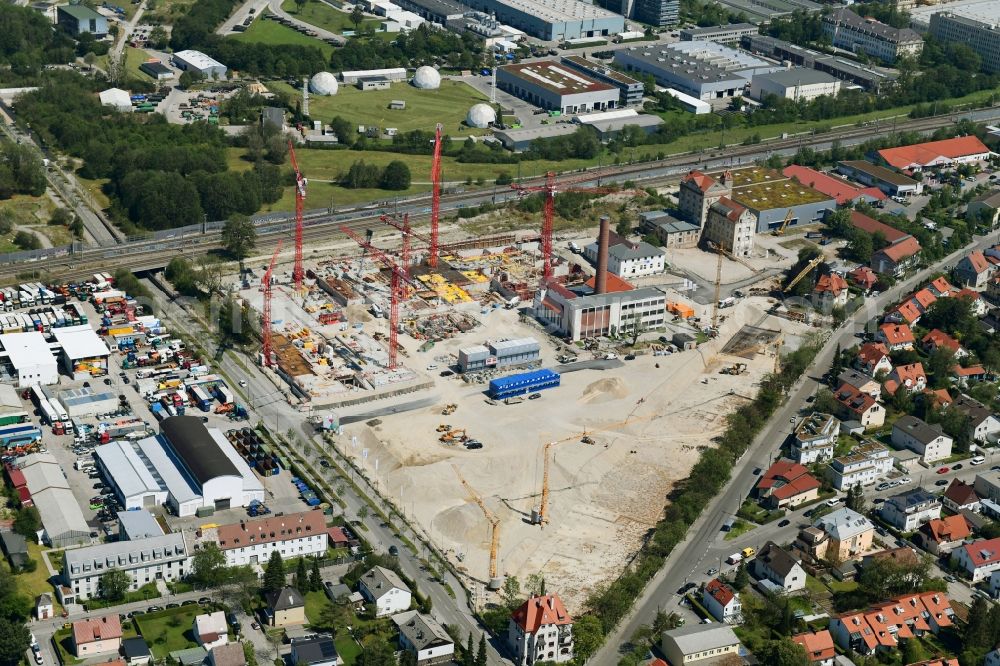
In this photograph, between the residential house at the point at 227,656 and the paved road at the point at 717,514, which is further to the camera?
the paved road at the point at 717,514

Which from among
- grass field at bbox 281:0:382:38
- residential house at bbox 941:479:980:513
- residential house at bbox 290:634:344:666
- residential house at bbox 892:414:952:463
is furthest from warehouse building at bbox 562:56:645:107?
residential house at bbox 290:634:344:666

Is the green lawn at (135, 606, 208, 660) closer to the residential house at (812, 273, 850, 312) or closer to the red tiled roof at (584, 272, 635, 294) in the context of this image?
the red tiled roof at (584, 272, 635, 294)

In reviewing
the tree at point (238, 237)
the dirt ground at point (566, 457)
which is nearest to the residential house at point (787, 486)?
the dirt ground at point (566, 457)

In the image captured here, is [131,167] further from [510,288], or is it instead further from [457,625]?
[457,625]

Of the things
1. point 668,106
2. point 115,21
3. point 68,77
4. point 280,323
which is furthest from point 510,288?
point 115,21

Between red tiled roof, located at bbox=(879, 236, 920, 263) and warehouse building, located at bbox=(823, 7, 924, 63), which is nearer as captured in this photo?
red tiled roof, located at bbox=(879, 236, 920, 263)

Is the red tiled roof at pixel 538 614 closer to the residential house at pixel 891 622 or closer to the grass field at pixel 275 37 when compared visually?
the residential house at pixel 891 622
